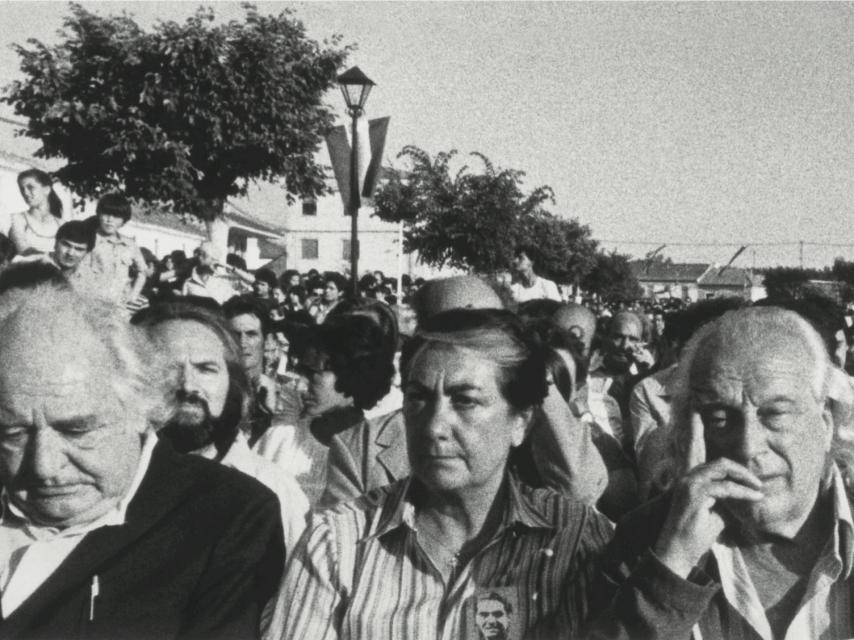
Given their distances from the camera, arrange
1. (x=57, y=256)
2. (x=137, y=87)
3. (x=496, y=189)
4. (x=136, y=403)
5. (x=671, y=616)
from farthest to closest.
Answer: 1. (x=137, y=87)
2. (x=496, y=189)
3. (x=57, y=256)
4. (x=136, y=403)
5. (x=671, y=616)

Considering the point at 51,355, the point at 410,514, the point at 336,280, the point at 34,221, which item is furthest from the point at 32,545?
the point at 336,280

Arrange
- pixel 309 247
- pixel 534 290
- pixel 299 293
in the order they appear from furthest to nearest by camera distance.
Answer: pixel 309 247 < pixel 299 293 < pixel 534 290

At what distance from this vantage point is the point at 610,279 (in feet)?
272

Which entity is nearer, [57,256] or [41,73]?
[57,256]

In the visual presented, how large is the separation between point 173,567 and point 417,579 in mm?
568

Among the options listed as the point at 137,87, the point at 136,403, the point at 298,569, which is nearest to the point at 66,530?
the point at 136,403

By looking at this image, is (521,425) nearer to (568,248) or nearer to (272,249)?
(568,248)

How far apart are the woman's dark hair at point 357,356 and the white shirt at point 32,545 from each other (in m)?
1.86

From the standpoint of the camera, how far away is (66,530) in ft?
9.12

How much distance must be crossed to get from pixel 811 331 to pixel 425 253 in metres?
31.3

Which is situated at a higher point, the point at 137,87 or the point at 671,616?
the point at 137,87

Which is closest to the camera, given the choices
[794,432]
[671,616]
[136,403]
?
[671,616]

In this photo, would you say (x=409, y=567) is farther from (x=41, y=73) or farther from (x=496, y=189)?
(x=41, y=73)

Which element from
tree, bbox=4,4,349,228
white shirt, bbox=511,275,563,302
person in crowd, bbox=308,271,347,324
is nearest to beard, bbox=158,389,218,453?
white shirt, bbox=511,275,563,302
